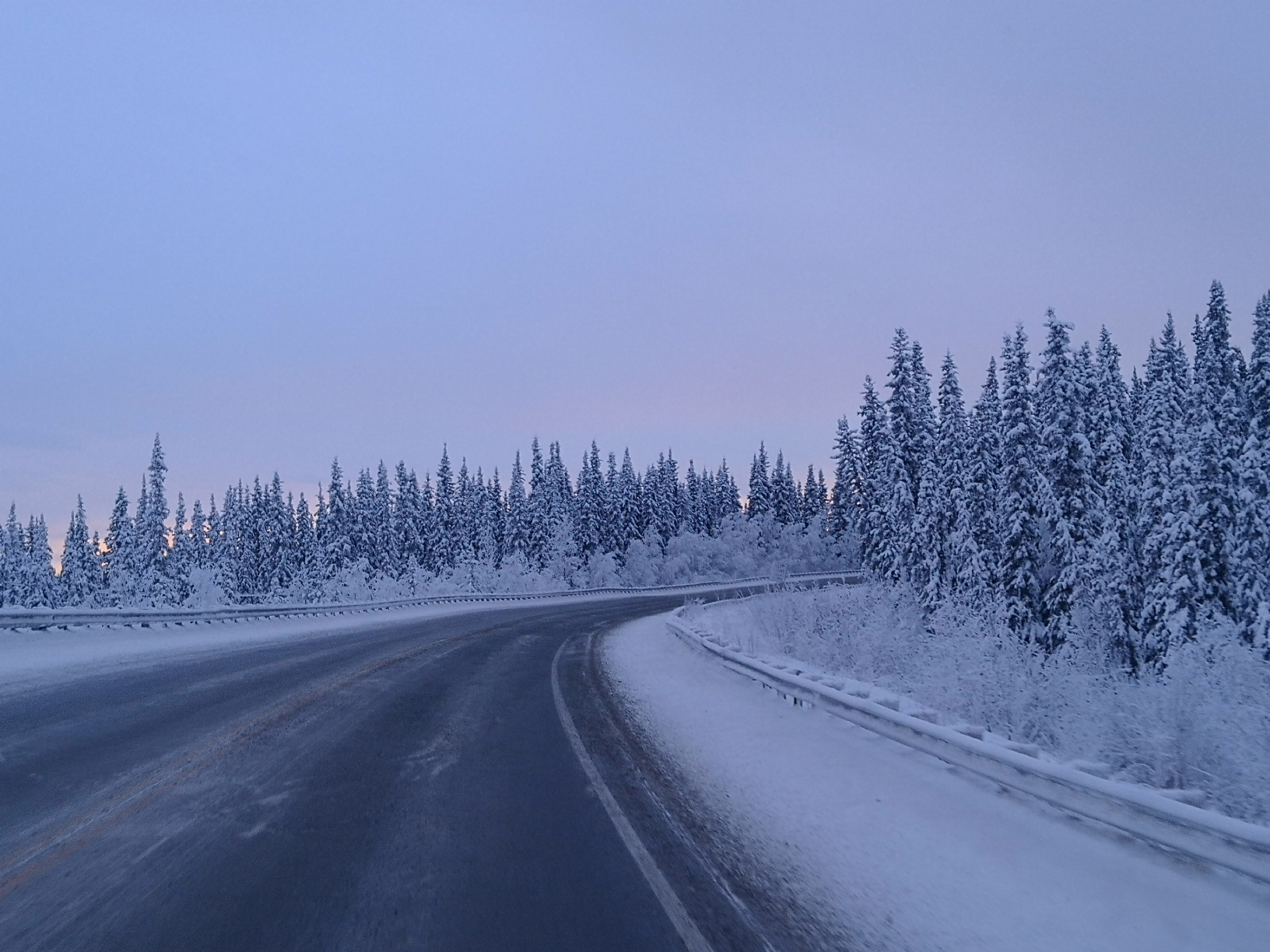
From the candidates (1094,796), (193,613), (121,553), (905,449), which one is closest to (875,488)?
(905,449)

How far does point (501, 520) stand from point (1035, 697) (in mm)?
89174

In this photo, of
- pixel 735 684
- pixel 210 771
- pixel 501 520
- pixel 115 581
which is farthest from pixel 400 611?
pixel 501 520

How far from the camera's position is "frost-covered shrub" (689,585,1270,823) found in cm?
669

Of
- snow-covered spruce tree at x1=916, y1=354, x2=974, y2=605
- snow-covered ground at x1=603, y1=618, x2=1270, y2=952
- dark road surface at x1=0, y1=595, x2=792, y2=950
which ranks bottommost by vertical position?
snow-covered ground at x1=603, y1=618, x2=1270, y2=952

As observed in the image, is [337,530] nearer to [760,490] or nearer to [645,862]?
[760,490]

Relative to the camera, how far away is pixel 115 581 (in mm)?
68188

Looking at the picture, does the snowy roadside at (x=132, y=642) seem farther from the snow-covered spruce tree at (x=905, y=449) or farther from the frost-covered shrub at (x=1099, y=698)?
the snow-covered spruce tree at (x=905, y=449)

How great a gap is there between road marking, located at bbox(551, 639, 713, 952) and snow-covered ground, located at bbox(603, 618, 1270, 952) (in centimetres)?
76

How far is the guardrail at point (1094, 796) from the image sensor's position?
173 inches

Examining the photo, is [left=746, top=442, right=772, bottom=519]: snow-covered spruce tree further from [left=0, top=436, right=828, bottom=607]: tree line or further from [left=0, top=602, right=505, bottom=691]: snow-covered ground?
[left=0, top=602, right=505, bottom=691]: snow-covered ground

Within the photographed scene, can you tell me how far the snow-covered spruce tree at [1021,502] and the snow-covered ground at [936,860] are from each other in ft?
73.5

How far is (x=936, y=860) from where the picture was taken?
557 centimetres

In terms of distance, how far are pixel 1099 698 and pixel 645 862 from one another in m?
6.57

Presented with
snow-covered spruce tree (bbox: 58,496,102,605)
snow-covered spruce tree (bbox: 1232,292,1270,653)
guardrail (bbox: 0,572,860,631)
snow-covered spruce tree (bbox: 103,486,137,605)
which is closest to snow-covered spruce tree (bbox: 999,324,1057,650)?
snow-covered spruce tree (bbox: 1232,292,1270,653)
